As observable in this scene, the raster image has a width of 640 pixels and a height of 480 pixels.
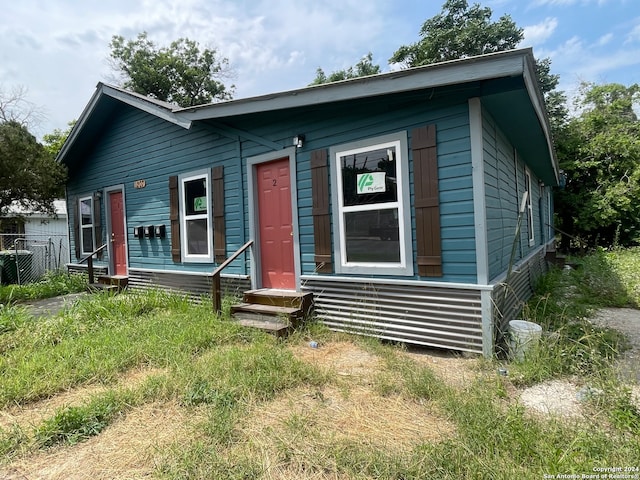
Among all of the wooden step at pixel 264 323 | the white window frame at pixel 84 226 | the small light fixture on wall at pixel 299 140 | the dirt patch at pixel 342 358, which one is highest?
the small light fixture on wall at pixel 299 140

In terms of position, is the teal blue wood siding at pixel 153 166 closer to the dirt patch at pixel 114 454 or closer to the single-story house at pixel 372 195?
the single-story house at pixel 372 195

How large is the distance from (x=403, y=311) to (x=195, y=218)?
4.02m

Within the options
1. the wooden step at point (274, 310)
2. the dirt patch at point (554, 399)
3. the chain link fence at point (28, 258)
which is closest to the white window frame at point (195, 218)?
the wooden step at point (274, 310)

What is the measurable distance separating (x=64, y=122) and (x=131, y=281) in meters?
19.4

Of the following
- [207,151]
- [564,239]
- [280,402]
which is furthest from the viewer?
[564,239]

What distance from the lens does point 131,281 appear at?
7371 mm

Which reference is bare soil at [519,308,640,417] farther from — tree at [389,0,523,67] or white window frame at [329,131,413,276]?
tree at [389,0,523,67]

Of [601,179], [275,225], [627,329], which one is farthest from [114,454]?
[601,179]

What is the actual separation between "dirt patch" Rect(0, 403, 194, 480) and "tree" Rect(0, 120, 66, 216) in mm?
7326

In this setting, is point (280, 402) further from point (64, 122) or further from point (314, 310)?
point (64, 122)

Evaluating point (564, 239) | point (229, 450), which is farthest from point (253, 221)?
point (564, 239)

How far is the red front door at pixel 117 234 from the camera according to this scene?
25.3 feet

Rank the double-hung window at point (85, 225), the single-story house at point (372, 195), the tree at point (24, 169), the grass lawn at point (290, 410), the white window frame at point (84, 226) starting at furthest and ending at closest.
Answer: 1. the double-hung window at point (85, 225)
2. the white window frame at point (84, 226)
3. the tree at point (24, 169)
4. the single-story house at point (372, 195)
5. the grass lawn at point (290, 410)

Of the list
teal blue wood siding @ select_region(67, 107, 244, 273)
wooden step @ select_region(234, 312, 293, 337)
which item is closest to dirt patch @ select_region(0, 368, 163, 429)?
wooden step @ select_region(234, 312, 293, 337)
